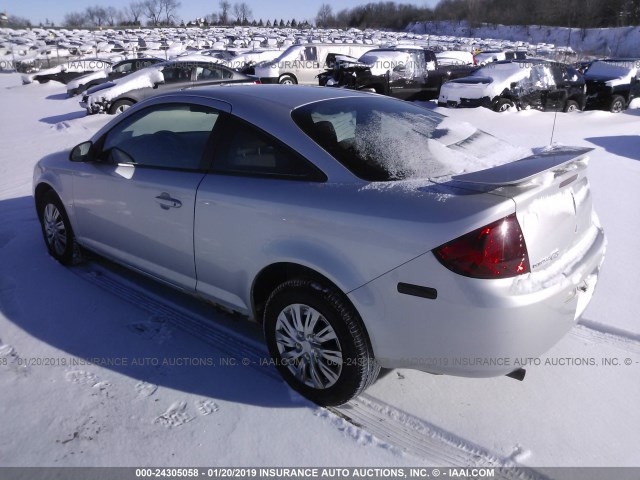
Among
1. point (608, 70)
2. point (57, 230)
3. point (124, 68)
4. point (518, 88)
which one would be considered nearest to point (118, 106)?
point (124, 68)

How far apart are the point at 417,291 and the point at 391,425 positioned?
0.79m

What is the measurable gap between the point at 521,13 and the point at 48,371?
9846 centimetres

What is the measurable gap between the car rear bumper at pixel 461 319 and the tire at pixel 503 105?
10.3 meters

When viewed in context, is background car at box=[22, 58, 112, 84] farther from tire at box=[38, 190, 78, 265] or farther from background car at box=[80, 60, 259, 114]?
tire at box=[38, 190, 78, 265]

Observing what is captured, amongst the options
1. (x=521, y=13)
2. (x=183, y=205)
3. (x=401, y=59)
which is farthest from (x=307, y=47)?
(x=521, y=13)

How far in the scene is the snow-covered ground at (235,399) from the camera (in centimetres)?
239

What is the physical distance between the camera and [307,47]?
62.8ft

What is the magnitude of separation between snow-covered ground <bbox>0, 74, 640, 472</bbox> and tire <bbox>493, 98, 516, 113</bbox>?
8577mm

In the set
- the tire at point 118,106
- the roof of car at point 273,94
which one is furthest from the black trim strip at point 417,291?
the tire at point 118,106

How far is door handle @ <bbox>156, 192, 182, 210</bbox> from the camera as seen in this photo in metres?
3.10

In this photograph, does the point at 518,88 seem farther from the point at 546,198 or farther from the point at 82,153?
the point at 546,198

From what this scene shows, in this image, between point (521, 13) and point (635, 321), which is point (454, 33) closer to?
point (521, 13)

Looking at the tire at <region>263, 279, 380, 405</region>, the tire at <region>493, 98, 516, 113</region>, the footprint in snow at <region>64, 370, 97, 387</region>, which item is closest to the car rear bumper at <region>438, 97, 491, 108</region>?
the tire at <region>493, 98, 516, 113</region>

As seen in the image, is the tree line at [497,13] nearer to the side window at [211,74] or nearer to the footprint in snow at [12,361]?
the side window at [211,74]
